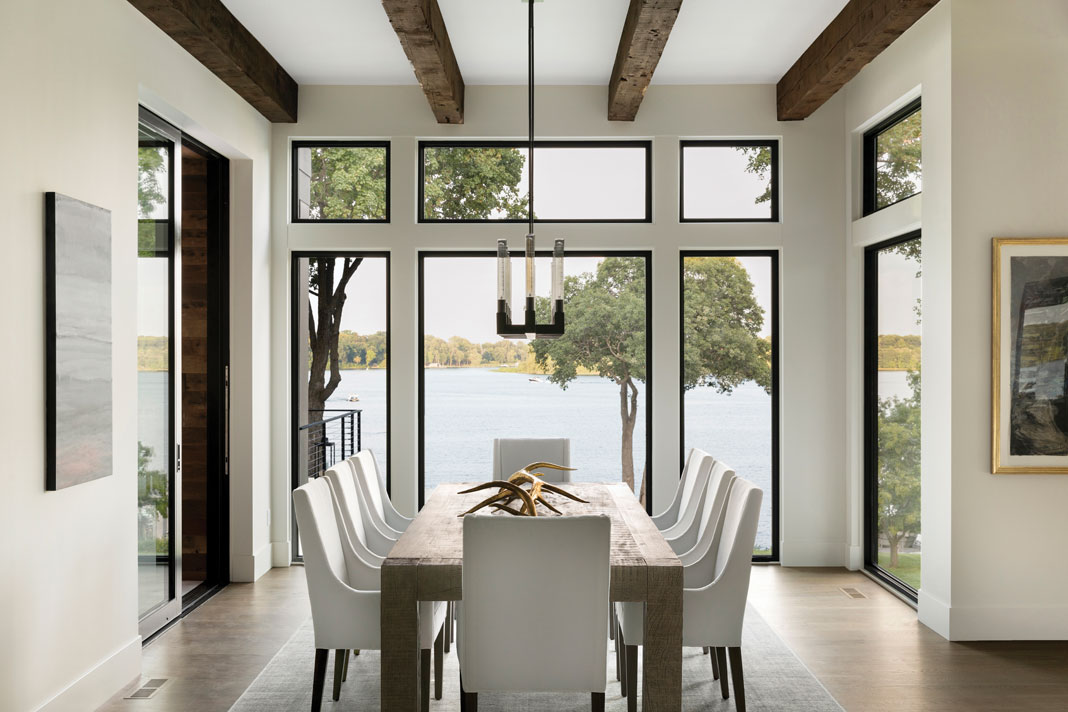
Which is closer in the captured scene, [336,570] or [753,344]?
[336,570]

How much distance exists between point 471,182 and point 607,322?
1.35m

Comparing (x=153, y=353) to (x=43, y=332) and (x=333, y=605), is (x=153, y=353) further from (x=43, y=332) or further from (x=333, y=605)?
(x=333, y=605)

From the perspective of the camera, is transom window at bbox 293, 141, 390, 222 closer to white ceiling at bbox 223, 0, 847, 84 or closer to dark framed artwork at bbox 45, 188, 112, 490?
white ceiling at bbox 223, 0, 847, 84

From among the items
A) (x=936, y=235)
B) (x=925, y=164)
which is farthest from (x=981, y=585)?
(x=925, y=164)

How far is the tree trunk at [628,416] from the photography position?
539 cm

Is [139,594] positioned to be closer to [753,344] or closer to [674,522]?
[674,522]

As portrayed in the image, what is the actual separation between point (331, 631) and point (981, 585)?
312cm

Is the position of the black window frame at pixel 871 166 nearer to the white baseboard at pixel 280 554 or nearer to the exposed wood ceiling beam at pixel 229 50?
the exposed wood ceiling beam at pixel 229 50

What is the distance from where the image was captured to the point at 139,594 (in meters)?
3.86

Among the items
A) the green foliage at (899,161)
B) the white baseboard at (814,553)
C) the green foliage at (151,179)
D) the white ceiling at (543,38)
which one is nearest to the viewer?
the green foliage at (151,179)

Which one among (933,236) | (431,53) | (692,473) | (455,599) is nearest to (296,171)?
(431,53)

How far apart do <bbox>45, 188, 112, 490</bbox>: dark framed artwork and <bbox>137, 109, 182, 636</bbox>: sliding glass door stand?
0.56 m

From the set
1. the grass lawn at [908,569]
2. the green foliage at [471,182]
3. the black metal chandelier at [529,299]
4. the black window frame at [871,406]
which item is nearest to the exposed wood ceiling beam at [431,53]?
the green foliage at [471,182]

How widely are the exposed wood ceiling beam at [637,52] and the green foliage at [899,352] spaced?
213 cm
